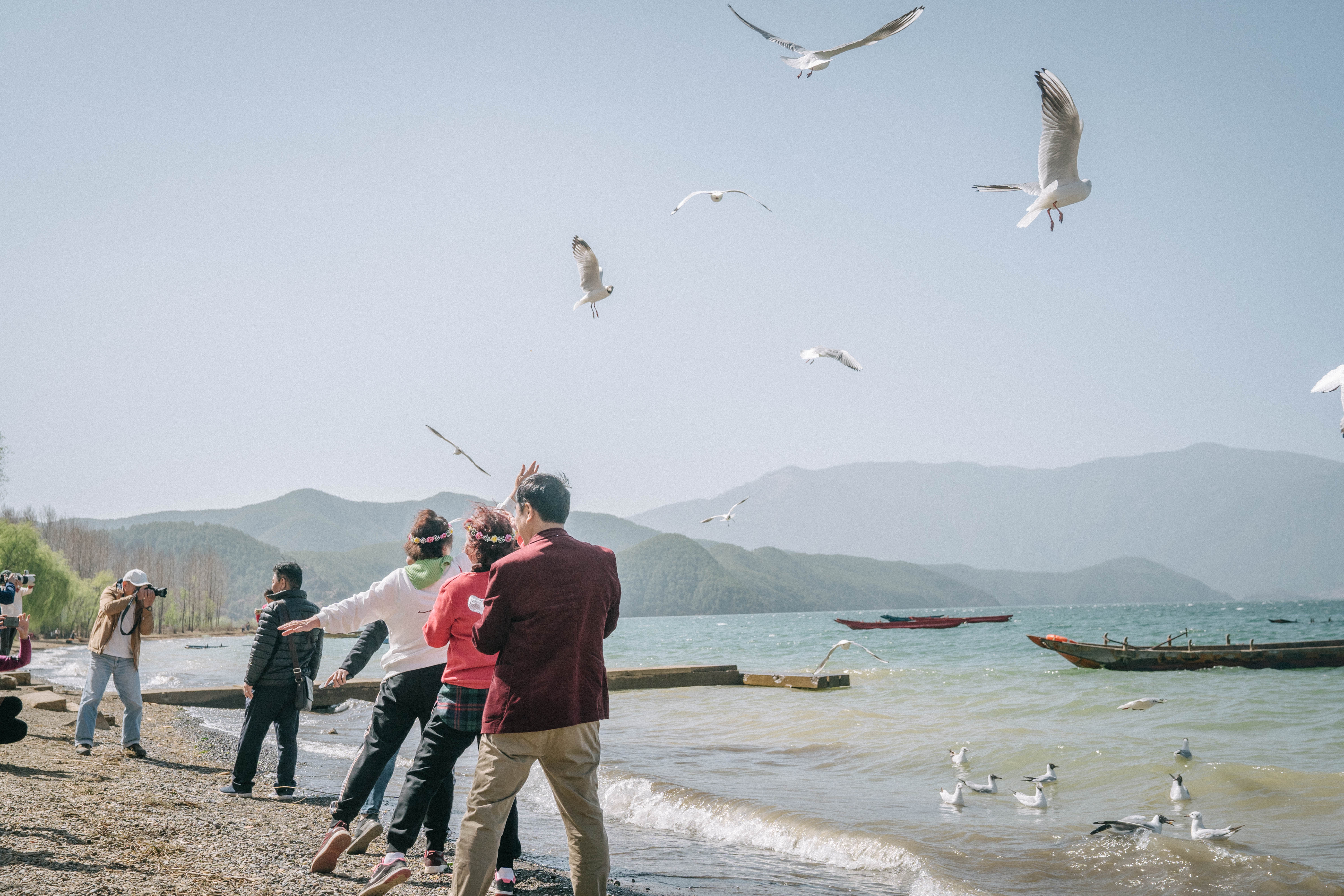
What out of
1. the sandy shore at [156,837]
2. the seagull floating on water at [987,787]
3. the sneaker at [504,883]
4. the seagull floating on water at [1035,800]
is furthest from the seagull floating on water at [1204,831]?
the sneaker at [504,883]

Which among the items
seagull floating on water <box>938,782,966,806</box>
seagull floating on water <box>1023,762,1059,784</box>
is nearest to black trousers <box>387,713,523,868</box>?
seagull floating on water <box>938,782,966,806</box>

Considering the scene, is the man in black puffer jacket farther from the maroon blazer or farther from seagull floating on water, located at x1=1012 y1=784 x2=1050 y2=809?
seagull floating on water, located at x1=1012 y1=784 x2=1050 y2=809

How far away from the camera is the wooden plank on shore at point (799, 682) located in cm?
2061

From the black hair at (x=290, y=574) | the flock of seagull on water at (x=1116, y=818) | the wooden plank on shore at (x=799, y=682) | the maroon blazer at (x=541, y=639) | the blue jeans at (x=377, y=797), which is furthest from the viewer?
the wooden plank on shore at (x=799, y=682)

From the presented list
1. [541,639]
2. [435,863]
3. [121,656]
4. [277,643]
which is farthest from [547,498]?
[121,656]

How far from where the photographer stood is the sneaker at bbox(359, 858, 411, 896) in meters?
4.20

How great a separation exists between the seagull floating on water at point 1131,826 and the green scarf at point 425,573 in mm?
6228

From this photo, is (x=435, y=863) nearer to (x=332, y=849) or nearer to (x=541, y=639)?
(x=332, y=849)

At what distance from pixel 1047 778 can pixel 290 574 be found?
836 cm

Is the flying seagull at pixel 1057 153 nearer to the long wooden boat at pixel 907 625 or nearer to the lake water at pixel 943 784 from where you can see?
the lake water at pixel 943 784

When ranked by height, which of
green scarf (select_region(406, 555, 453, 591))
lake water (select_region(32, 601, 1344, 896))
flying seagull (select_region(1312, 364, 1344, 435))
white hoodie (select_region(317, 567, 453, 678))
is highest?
flying seagull (select_region(1312, 364, 1344, 435))

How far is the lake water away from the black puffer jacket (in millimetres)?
1974

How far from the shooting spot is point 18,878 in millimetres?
4035

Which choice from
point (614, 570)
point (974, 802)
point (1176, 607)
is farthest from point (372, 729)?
point (1176, 607)
